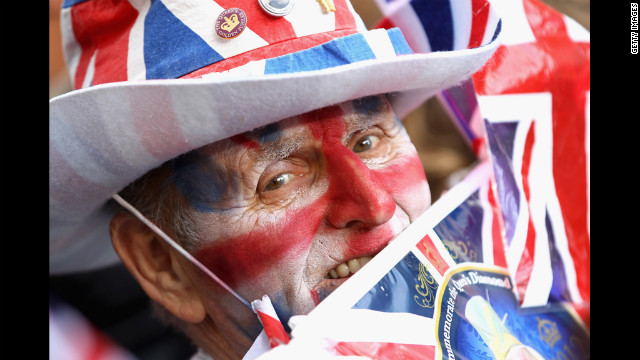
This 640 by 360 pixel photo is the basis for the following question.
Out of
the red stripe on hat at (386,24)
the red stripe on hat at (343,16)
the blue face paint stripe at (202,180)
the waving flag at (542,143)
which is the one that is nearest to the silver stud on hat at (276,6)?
the red stripe on hat at (343,16)

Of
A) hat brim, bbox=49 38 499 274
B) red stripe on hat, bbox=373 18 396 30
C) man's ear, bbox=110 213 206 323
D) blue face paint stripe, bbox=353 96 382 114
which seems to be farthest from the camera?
red stripe on hat, bbox=373 18 396 30

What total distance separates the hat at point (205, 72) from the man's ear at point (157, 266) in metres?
0.12

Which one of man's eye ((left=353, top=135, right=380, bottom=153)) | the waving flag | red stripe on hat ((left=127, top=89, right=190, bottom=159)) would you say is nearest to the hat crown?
red stripe on hat ((left=127, top=89, right=190, bottom=159))

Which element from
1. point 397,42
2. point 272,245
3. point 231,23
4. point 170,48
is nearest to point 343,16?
point 397,42

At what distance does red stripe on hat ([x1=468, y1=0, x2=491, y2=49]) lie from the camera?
4.47 ft

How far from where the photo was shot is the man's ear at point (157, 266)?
1.43m

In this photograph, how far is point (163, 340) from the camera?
2.10 meters

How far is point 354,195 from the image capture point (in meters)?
1.23

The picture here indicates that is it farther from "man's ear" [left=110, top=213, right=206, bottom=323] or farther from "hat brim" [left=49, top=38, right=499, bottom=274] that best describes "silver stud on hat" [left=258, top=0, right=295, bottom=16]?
"man's ear" [left=110, top=213, right=206, bottom=323]

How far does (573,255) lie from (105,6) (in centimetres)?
133

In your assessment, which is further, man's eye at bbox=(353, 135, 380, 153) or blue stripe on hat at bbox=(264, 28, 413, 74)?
man's eye at bbox=(353, 135, 380, 153)

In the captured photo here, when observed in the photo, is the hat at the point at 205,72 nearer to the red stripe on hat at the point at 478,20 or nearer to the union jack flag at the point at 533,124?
the red stripe on hat at the point at 478,20

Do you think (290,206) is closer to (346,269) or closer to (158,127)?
(346,269)
